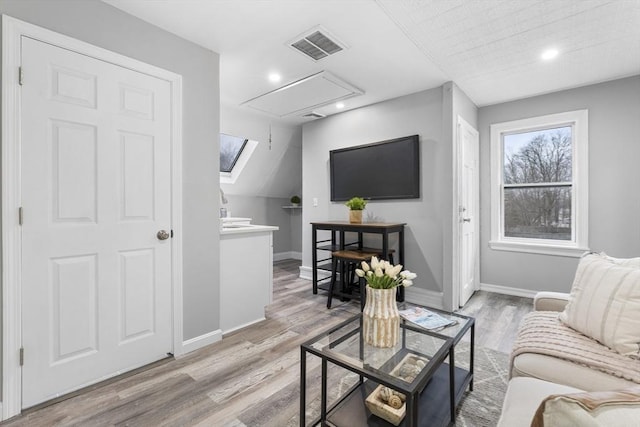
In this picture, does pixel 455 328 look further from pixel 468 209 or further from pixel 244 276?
pixel 468 209

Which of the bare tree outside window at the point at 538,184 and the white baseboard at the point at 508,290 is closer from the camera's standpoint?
the bare tree outside window at the point at 538,184

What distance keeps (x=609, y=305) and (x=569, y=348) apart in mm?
287

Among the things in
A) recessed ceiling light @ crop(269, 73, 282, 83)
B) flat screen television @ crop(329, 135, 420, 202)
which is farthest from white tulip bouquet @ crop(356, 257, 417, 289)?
recessed ceiling light @ crop(269, 73, 282, 83)

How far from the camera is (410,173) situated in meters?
3.34

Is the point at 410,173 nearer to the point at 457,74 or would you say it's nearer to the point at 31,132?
the point at 457,74

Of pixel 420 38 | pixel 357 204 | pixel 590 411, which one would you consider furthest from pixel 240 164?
pixel 590 411

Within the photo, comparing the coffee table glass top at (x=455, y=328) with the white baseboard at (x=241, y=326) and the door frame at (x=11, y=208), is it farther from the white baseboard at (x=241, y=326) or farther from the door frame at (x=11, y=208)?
the door frame at (x=11, y=208)

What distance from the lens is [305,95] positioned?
3.30 meters

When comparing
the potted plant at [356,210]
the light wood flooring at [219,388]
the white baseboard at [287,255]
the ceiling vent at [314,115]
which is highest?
the ceiling vent at [314,115]

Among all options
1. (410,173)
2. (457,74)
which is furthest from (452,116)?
(410,173)

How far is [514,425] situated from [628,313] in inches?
33.7

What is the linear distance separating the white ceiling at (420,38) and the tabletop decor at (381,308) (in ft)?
5.60

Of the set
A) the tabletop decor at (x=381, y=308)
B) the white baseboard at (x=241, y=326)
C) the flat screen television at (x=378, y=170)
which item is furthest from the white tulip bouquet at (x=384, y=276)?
the flat screen television at (x=378, y=170)

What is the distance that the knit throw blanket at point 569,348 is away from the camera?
44.6 inches
